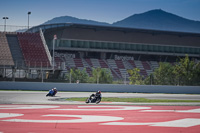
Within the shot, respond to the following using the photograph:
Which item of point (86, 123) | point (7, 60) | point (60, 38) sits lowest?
point (86, 123)

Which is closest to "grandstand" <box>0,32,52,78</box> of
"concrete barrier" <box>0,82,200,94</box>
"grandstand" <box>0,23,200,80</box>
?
"grandstand" <box>0,23,200,80</box>

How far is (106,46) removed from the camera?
67688 millimetres

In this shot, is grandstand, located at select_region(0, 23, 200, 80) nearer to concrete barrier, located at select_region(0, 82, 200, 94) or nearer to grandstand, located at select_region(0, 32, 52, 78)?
grandstand, located at select_region(0, 32, 52, 78)

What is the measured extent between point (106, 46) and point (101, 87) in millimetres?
27098

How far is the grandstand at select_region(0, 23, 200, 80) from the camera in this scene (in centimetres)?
6101

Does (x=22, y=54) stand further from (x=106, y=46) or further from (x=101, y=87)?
(x=101, y=87)

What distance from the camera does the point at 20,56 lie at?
54.7 m

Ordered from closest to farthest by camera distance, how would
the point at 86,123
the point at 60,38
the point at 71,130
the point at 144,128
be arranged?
the point at 71,130
the point at 144,128
the point at 86,123
the point at 60,38

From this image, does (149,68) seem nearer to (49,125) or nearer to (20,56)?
(20,56)

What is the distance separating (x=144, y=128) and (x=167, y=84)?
107 ft

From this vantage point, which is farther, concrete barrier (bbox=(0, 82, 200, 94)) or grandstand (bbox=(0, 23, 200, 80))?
grandstand (bbox=(0, 23, 200, 80))

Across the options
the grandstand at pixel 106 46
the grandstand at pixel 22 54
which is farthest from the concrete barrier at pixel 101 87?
the grandstand at pixel 106 46

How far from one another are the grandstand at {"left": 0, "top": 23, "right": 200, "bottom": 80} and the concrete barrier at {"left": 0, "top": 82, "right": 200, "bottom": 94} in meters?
16.3

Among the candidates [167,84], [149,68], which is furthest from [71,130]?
[149,68]
